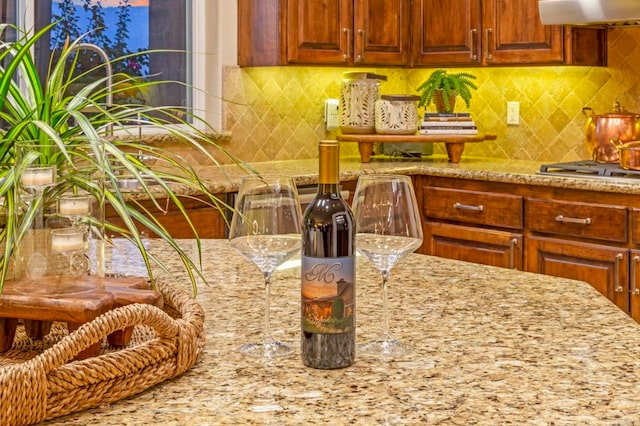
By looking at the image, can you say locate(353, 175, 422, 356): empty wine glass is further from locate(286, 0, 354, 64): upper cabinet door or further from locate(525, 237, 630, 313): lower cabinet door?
locate(286, 0, 354, 64): upper cabinet door

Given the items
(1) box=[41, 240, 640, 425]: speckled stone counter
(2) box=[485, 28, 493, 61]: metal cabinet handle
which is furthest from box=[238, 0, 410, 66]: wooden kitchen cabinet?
(1) box=[41, 240, 640, 425]: speckled stone counter

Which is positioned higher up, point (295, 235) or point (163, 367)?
point (295, 235)

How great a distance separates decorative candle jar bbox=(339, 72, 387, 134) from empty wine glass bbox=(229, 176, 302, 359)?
3234mm

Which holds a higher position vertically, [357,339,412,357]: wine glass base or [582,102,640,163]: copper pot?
[582,102,640,163]: copper pot

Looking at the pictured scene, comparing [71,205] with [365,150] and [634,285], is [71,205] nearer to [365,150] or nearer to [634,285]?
[634,285]

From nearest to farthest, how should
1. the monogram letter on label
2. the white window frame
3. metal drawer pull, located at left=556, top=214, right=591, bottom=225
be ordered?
the monogram letter on label → metal drawer pull, located at left=556, top=214, right=591, bottom=225 → the white window frame

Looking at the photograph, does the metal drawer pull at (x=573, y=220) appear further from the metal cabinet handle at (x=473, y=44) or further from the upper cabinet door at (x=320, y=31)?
the upper cabinet door at (x=320, y=31)

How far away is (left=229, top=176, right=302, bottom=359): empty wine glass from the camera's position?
4.07 ft

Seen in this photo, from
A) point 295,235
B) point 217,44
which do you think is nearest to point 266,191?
point 295,235

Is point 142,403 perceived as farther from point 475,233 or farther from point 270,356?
point 475,233

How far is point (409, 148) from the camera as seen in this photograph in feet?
15.1

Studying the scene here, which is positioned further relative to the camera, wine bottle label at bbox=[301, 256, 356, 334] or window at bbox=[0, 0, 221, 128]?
window at bbox=[0, 0, 221, 128]

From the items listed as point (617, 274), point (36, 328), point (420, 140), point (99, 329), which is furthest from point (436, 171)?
point (99, 329)

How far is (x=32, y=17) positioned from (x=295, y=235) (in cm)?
286
